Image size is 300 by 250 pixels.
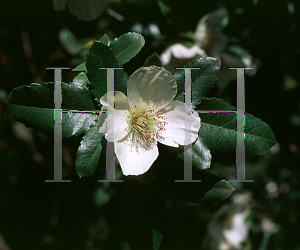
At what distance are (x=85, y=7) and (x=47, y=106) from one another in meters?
0.69

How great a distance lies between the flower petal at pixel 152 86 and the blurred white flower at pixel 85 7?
2.22 feet

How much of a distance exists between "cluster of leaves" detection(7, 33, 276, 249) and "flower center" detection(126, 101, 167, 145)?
90 millimetres

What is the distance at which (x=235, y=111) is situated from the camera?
1.01 m

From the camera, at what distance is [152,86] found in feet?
3.02

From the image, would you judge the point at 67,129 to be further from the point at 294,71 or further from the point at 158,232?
the point at 294,71

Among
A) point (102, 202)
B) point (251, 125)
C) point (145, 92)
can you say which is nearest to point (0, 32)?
point (102, 202)

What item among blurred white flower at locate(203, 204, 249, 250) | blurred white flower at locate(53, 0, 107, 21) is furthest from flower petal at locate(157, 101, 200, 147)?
blurred white flower at locate(203, 204, 249, 250)

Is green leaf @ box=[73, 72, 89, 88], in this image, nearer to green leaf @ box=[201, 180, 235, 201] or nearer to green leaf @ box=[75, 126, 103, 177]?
green leaf @ box=[75, 126, 103, 177]

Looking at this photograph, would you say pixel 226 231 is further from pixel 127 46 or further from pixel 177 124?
pixel 127 46

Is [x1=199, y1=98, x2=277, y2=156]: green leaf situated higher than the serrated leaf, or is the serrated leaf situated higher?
[x1=199, y1=98, x2=277, y2=156]: green leaf

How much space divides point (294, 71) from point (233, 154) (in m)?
1.12

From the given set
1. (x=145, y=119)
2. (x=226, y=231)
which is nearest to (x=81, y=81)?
(x=145, y=119)

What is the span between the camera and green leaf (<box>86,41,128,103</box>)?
89 cm

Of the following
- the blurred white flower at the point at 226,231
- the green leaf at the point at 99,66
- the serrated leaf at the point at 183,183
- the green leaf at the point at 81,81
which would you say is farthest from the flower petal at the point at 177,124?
the blurred white flower at the point at 226,231
